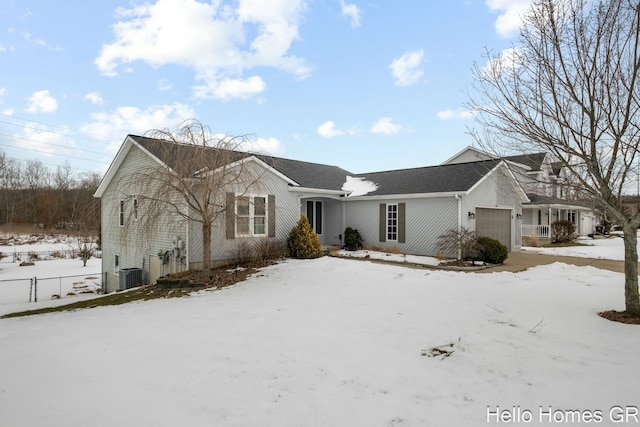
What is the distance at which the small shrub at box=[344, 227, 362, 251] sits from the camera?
16109mm

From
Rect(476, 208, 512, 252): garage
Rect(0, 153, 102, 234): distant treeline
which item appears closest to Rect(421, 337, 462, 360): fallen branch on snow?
Rect(476, 208, 512, 252): garage

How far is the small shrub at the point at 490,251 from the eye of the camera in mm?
12547

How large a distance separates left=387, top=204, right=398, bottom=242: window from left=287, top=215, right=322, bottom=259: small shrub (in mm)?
3763

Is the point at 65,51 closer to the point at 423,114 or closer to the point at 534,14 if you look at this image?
the point at 423,114

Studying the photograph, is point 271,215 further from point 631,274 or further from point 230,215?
point 631,274

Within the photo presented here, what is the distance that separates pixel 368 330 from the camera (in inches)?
222

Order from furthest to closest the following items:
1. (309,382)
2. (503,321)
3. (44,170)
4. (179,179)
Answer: (44,170)
(179,179)
(503,321)
(309,382)

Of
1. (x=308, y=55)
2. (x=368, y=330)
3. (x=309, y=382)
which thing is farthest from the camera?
(x=308, y=55)

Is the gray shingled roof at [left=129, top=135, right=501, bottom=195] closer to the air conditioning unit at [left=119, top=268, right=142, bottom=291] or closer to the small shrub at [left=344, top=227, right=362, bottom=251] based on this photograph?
the small shrub at [left=344, top=227, right=362, bottom=251]

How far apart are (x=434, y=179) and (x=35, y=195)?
50.5m

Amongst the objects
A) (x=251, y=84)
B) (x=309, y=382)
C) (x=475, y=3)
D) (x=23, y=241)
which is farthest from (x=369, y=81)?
(x=23, y=241)

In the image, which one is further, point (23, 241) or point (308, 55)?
point (23, 241)

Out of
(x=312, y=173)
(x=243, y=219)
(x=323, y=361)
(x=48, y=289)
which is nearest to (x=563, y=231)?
(x=312, y=173)

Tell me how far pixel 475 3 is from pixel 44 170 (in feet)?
191
